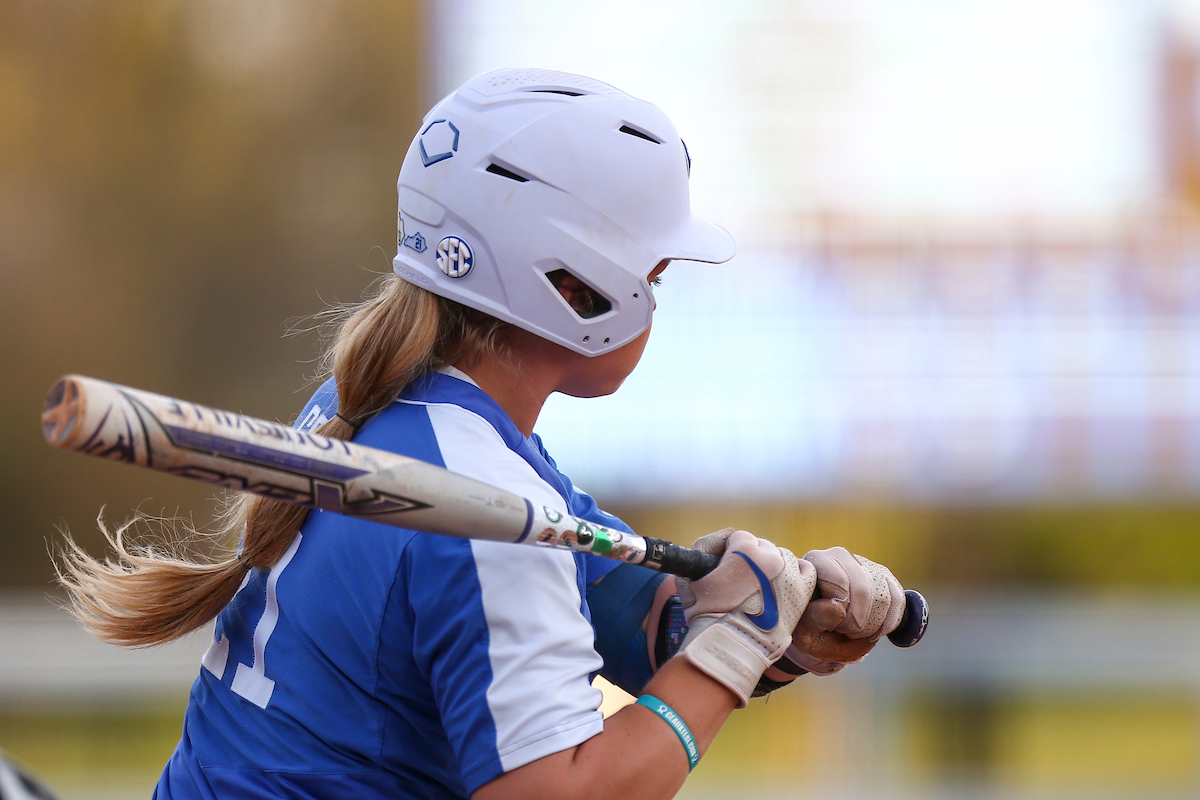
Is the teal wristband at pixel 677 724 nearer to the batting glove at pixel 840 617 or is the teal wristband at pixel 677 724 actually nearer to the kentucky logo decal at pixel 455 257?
the batting glove at pixel 840 617

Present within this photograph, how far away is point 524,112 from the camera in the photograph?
1977 millimetres

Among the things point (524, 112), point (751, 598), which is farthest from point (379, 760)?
point (524, 112)

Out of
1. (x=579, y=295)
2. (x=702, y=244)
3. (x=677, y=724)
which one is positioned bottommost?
(x=677, y=724)

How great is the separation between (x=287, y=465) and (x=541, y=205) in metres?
0.77

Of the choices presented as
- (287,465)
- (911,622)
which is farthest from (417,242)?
(911,622)

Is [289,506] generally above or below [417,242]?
below

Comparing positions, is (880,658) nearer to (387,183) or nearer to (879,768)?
(879,768)

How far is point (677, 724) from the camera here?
1.71 m

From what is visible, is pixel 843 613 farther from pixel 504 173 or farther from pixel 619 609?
pixel 504 173

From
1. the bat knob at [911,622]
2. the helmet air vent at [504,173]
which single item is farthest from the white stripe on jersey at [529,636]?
the bat knob at [911,622]

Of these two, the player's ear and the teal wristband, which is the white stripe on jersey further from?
the player's ear

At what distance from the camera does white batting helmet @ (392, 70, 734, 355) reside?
6.39 feet

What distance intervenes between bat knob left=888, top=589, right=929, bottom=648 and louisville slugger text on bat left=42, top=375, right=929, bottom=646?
83 centimetres

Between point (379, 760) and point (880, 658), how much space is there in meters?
6.21
